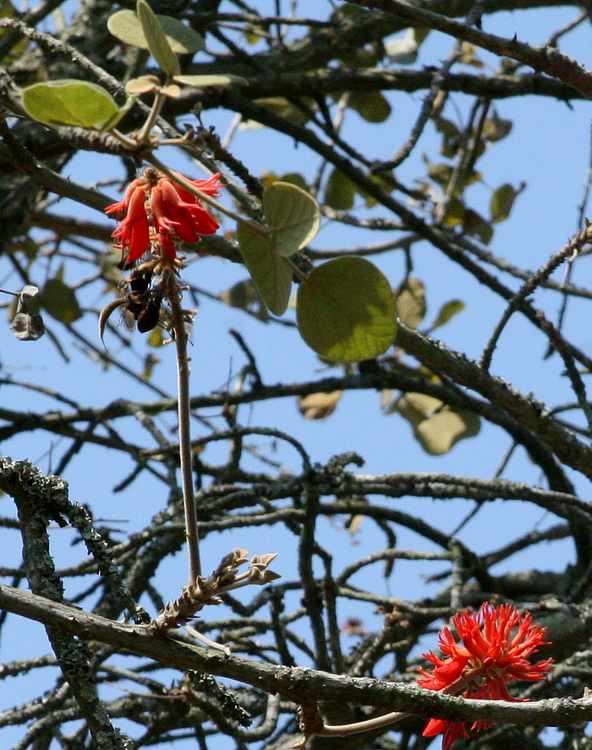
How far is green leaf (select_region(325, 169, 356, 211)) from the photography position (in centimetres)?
294

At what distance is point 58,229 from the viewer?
3.17 metres

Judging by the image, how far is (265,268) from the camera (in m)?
1.08

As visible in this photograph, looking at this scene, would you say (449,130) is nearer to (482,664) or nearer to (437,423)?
(437,423)

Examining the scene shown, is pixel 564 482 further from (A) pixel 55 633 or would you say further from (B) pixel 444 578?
(A) pixel 55 633

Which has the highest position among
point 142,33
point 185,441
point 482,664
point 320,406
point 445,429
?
point 320,406

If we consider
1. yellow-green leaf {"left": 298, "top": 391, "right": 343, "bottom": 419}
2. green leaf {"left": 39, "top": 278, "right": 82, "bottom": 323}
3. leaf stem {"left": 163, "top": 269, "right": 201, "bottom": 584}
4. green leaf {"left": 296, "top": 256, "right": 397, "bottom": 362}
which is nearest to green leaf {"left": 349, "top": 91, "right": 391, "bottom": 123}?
yellow-green leaf {"left": 298, "top": 391, "right": 343, "bottom": 419}

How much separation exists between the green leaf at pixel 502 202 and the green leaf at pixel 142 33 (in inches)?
60.1

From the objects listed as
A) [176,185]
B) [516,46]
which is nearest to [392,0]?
[516,46]

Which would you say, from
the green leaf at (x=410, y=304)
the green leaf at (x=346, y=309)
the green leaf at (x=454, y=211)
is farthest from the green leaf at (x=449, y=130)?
the green leaf at (x=346, y=309)

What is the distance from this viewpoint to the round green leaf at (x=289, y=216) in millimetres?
1026

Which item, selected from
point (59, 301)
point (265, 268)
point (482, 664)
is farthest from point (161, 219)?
point (59, 301)

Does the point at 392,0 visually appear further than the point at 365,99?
No

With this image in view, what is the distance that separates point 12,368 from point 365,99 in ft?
3.58

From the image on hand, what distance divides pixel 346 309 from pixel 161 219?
7.6 inches
